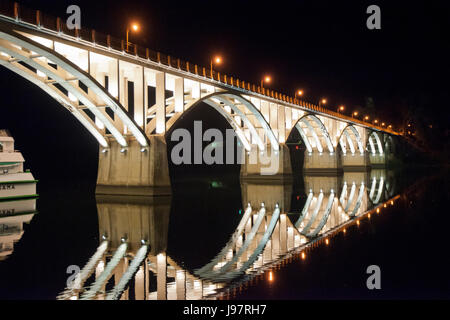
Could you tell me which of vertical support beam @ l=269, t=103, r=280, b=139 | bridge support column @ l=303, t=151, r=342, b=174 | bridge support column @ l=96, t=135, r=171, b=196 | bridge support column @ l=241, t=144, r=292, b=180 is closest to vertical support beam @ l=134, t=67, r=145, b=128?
bridge support column @ l=96, t=135, r=171, b=196

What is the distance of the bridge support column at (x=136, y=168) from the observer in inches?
1064

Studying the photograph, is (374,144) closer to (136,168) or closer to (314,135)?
(314,135)

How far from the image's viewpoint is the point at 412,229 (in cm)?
1491

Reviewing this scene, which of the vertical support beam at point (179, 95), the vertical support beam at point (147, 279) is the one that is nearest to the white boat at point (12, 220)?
the vertical support beam at point (147, 279)

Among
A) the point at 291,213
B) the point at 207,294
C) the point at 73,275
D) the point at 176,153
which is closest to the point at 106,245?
the point at 73,275

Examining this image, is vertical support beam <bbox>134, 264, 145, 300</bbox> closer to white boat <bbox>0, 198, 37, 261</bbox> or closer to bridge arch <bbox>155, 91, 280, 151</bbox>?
white boat <bbox>0, 198, 37, 261</bbox>

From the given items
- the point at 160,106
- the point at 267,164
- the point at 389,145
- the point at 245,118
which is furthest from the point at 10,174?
the point at 389,145

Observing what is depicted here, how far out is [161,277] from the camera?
8.86 meters

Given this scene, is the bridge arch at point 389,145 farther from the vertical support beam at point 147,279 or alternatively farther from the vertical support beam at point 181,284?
the vertical support beam at point 181,284

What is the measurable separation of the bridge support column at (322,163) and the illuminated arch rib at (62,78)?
44274 mm
